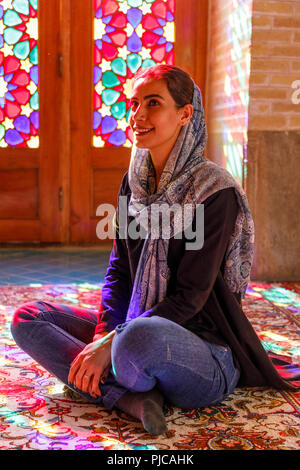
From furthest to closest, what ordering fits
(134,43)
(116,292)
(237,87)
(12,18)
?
(134,43)
(12,18)
(237,87)
(116,292)

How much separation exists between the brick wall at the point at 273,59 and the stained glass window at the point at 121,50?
146 centimetres

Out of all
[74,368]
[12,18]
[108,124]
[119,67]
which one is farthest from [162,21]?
[74,368]

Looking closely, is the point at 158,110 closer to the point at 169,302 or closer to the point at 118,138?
the point at 169,302

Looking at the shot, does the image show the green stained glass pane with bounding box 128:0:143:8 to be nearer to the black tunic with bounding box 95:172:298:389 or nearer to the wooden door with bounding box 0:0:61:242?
the wooden door with bounding box 0:0:61:242

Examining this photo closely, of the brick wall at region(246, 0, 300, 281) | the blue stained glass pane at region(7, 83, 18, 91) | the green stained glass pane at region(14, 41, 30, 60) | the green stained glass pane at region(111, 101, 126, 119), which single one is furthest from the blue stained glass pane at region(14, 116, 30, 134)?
the brick wall at region(246, 0, 300, 281)

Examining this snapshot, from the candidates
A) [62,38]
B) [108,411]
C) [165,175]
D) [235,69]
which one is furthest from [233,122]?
[108,411]

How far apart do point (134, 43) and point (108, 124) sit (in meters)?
0.73

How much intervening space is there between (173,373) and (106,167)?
391 cm

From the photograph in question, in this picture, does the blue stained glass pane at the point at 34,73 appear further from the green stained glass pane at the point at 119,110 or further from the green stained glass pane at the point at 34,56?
the green stained glass pane at the point at 119,110

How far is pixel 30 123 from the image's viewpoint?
5.72 metres

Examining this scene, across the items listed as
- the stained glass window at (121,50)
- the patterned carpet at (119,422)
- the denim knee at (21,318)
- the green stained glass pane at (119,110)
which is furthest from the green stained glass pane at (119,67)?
the denim knee at (21,318)

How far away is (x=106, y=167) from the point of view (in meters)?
5.81

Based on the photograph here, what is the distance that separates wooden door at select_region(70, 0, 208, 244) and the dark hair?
11.5ft

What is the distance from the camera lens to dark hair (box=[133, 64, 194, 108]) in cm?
226
